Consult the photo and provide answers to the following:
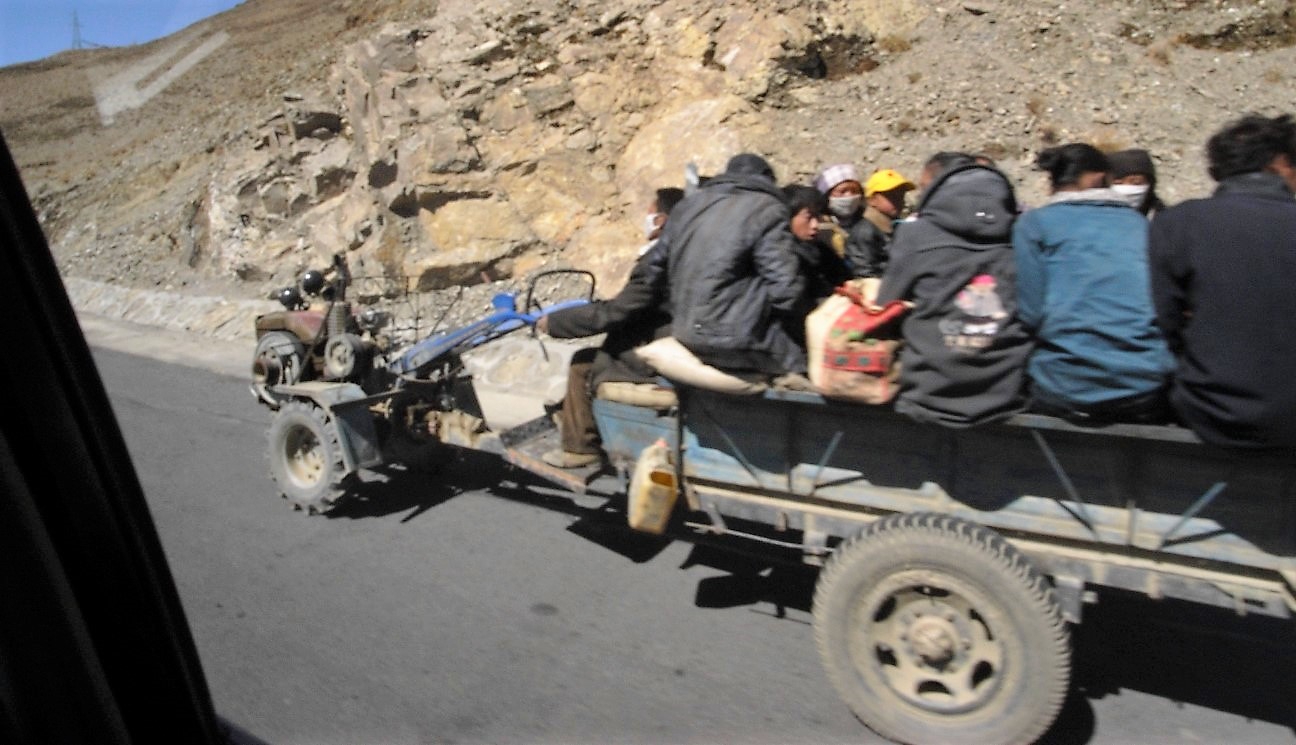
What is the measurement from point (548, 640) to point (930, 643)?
1896mm

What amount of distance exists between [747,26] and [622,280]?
4.36 m

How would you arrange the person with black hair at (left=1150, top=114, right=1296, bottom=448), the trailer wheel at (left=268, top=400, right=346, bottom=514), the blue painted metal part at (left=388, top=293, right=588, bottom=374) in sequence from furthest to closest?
1. the trailer wheel at (left=268, top=400, right=346, bottom=514)
2. the blue painted metal part at (left=388, top=293, right=588, bottom=374)
3. the person with black hair at (left=1150, top=114, right=1296, bottom=448)

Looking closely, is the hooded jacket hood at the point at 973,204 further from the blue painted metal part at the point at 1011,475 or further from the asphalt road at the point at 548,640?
the asphalt road at the point at 548,640

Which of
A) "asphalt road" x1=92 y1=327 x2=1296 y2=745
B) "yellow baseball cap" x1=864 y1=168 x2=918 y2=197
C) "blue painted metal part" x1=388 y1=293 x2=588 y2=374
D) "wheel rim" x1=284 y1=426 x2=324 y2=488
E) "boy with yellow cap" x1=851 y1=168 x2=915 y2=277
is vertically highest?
"yellow baseball cap" x1=864 y1=168 x2=918 y2=197

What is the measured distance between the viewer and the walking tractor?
320 cm

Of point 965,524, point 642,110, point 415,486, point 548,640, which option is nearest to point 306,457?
point 415,486

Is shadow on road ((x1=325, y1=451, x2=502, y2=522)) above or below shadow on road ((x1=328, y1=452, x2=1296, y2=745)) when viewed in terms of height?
above

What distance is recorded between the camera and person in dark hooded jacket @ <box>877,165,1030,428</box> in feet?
11.2

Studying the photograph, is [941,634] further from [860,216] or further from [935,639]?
[860,216]

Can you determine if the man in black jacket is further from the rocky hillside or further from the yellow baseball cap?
the rocky hillside

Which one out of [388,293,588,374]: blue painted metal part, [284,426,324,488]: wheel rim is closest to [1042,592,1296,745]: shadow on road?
[388,293,588,374]: blue painted metal part

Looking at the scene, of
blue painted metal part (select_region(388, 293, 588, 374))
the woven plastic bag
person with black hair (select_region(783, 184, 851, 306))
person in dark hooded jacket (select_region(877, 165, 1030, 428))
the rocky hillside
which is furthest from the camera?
the rocky hillside

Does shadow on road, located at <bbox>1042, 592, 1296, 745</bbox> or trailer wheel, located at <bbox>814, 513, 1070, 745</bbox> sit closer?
trailer wheel, located at <bbox>814, 513, 1070, 745</bbox>

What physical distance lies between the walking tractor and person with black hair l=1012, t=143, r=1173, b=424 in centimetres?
12
